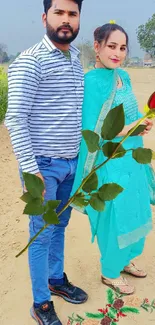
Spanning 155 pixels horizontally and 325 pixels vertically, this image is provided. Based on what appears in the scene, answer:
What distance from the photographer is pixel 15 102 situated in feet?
5.01

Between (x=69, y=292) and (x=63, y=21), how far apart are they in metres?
1.44

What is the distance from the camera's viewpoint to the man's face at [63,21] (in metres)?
1.54

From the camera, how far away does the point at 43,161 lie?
1.71m

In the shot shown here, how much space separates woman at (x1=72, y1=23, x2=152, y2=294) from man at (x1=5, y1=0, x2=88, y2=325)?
0.08m


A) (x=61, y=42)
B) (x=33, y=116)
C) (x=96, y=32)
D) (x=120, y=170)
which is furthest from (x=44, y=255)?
(x=96, y=32)

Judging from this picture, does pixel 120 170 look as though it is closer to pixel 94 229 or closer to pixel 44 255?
pixel 94 229

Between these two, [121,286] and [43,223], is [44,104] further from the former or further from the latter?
[121,286]

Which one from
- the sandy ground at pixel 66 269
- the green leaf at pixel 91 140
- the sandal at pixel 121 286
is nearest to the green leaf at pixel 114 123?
the green leaf at pixel 91 140

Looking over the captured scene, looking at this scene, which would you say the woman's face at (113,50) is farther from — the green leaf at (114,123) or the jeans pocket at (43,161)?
the green leaf at (114,123)

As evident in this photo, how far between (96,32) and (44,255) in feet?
3.57

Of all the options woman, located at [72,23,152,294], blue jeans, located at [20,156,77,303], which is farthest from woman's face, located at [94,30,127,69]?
blue jeans, located at [20,156,77,303]

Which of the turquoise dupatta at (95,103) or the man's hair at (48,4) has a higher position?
the man's hair at (48,4)

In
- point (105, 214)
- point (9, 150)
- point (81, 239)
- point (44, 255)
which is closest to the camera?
point (44, 255)

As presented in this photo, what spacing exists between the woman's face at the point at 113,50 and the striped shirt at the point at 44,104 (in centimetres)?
15
